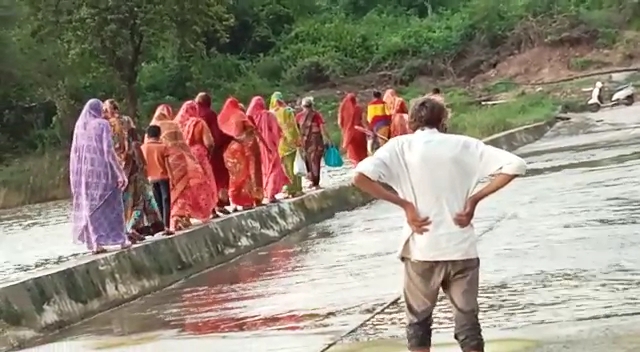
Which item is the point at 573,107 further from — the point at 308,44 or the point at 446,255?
the point at 446,255

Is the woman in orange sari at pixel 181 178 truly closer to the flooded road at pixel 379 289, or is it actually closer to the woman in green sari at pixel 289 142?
the flooded road at pixel 379 289

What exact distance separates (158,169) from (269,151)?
3.84 m

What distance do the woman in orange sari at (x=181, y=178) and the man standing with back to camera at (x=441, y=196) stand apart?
7.67 m

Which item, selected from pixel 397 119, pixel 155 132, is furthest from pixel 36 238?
pixel 397 119

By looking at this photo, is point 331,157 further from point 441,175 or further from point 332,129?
point 332,129

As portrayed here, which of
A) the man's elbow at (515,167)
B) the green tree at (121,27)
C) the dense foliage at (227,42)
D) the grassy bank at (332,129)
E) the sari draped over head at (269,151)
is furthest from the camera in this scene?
the dense foliage at (227,42)

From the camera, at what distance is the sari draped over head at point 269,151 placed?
17.2 meters

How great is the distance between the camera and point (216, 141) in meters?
15.6

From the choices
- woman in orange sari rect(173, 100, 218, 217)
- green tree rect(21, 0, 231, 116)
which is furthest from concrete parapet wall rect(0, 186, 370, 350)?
green tree rect(21, 0, 231, 116)

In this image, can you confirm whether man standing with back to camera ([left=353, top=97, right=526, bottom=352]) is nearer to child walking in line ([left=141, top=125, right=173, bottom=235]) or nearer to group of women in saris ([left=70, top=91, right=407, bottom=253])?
group of women in saris ([left=70, top=91, right=407, bottom=253])

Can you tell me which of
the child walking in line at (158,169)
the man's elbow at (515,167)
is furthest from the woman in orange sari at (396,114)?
the man's elbow at (515,167)

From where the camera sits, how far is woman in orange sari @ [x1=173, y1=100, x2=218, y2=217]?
1438cm

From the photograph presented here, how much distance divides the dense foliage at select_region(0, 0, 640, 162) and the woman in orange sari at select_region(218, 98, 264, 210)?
2572 centimetres

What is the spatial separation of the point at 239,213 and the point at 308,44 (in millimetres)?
45361
